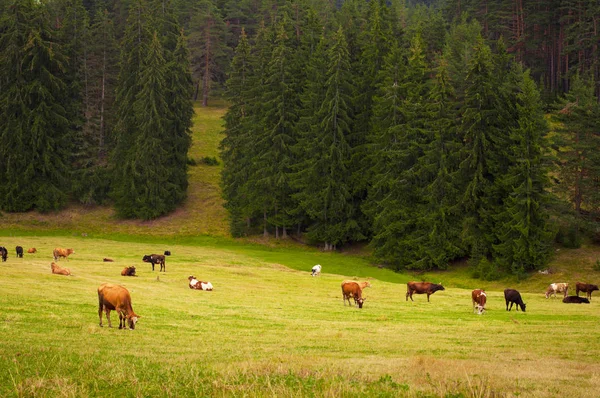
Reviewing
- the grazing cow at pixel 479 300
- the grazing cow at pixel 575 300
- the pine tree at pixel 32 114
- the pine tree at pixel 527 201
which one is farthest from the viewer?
the pine tree at pixel 32 114

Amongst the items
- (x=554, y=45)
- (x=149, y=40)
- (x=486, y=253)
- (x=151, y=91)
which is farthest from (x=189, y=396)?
(x=554, y=45)

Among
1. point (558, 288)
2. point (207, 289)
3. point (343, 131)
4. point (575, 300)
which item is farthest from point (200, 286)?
point (343, 131)

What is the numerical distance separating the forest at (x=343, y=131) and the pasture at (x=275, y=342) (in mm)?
19723

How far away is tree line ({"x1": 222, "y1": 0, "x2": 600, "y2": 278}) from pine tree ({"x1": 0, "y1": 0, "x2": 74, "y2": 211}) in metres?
20.4

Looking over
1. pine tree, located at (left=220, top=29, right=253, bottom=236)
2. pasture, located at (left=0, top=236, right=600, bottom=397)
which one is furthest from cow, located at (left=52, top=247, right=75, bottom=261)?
pine tree, located at (left=220, top=29, right=253, bottom=236)

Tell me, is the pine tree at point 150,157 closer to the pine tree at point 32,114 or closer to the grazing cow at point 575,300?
the pine tree at point 32,114

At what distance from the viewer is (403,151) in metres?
64.5

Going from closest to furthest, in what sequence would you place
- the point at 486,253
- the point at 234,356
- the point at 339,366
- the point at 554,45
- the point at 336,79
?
the point at 339,366 < the point at 234,356 < the point at 486,253 < the point at 336,79 < the point at 554,45

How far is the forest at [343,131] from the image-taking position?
58844mm

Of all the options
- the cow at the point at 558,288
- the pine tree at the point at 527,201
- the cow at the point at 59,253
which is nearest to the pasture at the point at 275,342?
the cow at the point at 558,288

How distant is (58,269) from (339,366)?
24554mm

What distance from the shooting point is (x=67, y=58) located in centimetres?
8200

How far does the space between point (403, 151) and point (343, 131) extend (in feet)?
29.3

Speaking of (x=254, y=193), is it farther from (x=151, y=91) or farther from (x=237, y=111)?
(x=151, y=91)
